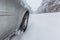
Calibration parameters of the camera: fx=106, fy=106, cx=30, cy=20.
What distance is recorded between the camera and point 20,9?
1699 millimetres

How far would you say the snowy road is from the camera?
5.74 ft

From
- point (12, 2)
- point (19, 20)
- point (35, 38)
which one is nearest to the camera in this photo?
point (12, 2)

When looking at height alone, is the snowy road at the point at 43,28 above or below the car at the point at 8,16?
below

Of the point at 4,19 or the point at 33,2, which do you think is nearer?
the point at 4,19

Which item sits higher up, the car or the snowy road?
the car

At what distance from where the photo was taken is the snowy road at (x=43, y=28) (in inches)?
68.9

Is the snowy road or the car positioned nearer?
the car

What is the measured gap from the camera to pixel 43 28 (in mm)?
1860

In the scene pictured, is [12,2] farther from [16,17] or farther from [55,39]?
[55,39]

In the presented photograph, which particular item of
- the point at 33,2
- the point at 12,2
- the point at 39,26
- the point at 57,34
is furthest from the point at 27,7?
the point at 57,34

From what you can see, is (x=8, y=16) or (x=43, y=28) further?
(x=43, y=28)

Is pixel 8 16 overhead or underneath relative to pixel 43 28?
overhead

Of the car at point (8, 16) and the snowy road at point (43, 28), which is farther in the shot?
the snowy road at point (43, 28)

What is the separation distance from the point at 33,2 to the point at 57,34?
75 centimetres
